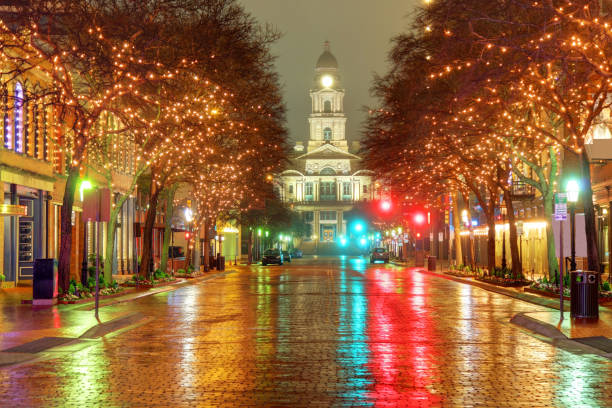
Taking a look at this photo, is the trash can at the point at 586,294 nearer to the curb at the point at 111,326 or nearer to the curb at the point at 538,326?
the curb at the point at 538,326

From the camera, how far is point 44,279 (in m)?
26.3

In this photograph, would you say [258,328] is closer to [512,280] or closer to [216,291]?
Result: [216,291]

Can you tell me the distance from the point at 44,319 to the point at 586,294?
39.9 feet

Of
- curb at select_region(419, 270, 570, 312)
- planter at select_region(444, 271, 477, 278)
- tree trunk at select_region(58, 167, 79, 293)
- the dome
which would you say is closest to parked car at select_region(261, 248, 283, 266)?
planter at select_region(444, 271, 477, 278)

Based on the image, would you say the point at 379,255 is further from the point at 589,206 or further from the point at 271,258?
the point at 589,206

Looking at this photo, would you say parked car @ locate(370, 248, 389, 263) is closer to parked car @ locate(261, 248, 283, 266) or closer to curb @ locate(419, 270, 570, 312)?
parked car @ locate(261, 248, 283, 266)

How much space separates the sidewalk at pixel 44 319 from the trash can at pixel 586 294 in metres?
10.5

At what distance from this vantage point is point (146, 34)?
2681cm

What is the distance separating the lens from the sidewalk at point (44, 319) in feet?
58.4

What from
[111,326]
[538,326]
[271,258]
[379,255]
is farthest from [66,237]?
[379,255]

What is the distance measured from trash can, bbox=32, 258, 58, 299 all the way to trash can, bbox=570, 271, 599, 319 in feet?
46.1

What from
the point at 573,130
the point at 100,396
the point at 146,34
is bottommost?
the point at 100,396

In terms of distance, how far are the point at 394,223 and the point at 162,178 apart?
2559 inches

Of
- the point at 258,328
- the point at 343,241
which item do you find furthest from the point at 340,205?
the point at 258,328
